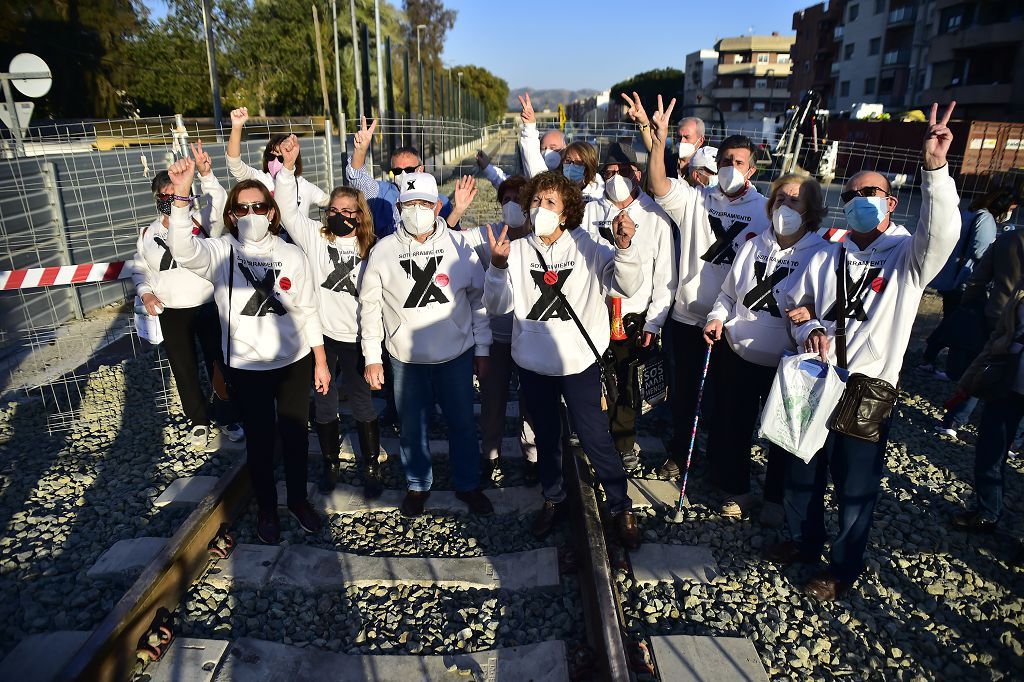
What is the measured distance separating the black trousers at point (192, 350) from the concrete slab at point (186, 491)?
2.45 ft

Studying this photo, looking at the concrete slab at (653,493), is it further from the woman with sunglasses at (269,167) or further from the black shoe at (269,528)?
the woman with sunglasses at (269,167)

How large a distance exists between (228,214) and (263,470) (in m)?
1.68

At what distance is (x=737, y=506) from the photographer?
4621 millimetres

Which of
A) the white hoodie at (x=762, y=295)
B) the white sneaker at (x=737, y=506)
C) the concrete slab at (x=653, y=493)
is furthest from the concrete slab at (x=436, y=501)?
the white hoodie at (x=762, y=295)

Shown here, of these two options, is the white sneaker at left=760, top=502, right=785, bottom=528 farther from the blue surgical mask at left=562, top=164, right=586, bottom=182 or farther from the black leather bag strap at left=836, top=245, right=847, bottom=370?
the blue surgical mask at left=562, top=164, right=586, bottom=182

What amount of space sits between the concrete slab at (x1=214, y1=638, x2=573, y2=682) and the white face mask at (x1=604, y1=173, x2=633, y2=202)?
2879mm

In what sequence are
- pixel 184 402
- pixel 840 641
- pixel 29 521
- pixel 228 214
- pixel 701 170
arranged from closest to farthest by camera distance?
pixel 840 641, pixel 228 214, pixel 29 521, pixel 701 170, pixel 184 402

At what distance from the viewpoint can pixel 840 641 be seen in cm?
354

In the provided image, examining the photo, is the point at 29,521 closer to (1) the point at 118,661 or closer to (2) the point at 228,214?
(1) the point at 118,661

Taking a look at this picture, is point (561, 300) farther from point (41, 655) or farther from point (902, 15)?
point (902, 15)

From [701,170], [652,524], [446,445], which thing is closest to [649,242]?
[701,170]

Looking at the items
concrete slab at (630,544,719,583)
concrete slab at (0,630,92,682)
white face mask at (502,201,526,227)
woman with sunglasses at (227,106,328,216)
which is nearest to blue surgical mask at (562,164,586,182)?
white face mask at (502,201,526,227)

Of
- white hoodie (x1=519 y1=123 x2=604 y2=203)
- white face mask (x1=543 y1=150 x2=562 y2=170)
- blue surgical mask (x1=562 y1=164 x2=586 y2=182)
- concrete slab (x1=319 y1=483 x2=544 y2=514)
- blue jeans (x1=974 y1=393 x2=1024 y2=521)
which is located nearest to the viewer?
blue jeans (x1=974 y1=393 x2=1024 y2=521)

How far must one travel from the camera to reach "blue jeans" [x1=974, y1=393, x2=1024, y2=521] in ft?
13.9
